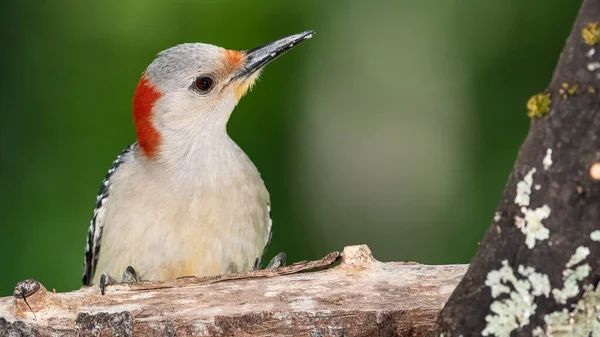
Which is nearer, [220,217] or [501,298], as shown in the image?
[501,298]

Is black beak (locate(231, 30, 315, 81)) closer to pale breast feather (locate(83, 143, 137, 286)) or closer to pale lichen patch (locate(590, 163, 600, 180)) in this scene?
pale breast feather (locate(83, 143, 137, 286))

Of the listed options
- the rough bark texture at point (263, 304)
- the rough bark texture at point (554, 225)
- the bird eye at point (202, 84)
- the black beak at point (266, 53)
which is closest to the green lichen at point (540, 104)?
the rough bark texture at point (554, 225)

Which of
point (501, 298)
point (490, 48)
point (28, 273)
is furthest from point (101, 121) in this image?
point (501, 298)

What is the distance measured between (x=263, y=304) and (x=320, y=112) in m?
4.09

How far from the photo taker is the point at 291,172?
649cm

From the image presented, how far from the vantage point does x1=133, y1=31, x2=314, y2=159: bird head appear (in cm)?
473

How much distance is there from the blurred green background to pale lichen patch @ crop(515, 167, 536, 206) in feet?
12.5

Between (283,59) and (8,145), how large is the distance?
207 centimetres

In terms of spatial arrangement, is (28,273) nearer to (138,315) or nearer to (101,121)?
(101,121)

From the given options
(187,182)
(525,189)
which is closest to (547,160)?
(525,189)

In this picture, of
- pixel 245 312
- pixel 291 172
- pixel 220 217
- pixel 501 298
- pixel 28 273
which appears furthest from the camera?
pixel 291 172

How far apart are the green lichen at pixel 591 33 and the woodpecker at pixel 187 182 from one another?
109 inches

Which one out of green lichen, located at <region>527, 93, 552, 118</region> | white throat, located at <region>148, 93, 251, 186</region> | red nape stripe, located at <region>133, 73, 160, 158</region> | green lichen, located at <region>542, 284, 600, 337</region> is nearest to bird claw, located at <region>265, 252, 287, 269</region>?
white throat, located at <region>148, 93, 251, 186</region>

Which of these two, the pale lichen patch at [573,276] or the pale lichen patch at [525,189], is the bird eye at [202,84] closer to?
the pale lichen patch at [525,189]
